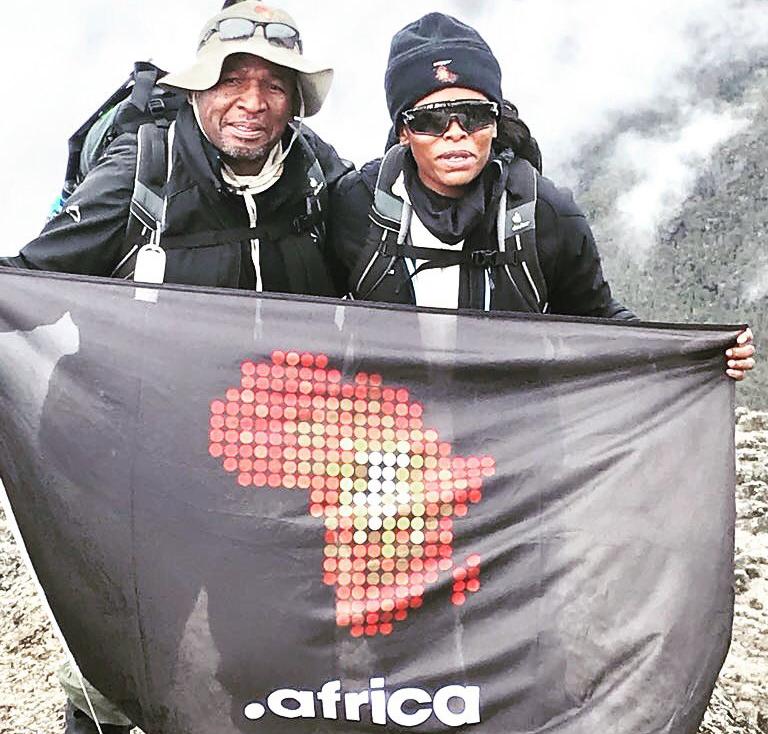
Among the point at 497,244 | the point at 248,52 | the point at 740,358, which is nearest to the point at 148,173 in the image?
the point at 248,52

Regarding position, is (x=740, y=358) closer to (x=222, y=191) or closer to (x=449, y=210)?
(x=449, y=210)

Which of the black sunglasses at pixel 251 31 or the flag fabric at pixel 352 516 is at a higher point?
the black sunglasses at pixel 251 31

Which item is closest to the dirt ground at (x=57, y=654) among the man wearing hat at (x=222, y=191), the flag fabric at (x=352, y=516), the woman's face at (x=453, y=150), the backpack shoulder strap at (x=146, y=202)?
the man wearing hat at (x=222, y=191)

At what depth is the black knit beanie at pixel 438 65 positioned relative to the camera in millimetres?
3682

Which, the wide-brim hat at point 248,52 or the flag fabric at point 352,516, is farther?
the wide-brim hat at point 248,52

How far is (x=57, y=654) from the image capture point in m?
6.23

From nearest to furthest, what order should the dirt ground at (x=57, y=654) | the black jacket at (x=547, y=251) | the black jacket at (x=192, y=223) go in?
the black jacket at (x=192, y=223), the black jacket at (x=547, y=251), the dirt ground at (x=57, y=654)

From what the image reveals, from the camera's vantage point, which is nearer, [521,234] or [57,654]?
[521,234]

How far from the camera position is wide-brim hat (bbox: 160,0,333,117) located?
3656 millimetres

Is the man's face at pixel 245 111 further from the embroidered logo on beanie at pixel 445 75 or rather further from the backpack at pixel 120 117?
the embroidered logo on beanie at pixel 445 75

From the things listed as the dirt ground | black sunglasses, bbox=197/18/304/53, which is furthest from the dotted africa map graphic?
the dirt ground

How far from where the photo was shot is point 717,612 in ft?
11.2

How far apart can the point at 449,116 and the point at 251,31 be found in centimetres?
84

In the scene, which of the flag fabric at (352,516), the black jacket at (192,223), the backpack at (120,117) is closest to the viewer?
the flag fabric at (352,516)
